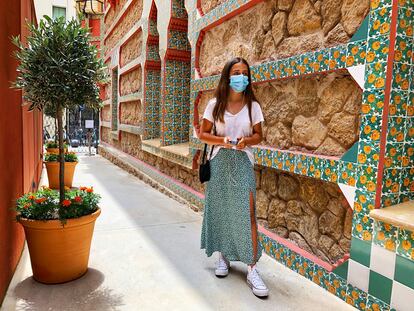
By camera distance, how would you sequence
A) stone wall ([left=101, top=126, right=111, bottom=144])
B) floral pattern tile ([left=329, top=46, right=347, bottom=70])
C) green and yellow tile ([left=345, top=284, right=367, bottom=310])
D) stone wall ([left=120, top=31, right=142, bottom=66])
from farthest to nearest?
1. stone wall ([left=101, top=126, right=111, bottom=144])
2. stone wall ([left=120, top=31, right=142, bottom=66])
3. floral pattern tile ([left=329, top=46, right=347, bottom=70])
4. green and yellow tile ([left=345, top=284, right=367, bottom=310])

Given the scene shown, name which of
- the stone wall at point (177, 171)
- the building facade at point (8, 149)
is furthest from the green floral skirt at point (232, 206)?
the stone wall at point (177, 171)

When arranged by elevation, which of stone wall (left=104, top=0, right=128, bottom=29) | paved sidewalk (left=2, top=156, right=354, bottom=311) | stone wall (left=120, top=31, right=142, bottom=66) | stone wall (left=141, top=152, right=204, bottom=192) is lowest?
paved sidewalk (left=2, top=156, right=354, bottom=311)

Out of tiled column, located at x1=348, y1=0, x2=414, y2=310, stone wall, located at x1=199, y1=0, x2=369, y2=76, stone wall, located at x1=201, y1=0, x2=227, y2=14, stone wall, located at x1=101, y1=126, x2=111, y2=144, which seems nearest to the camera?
tiled column, located at x1=348, y1=0, x2=414, y2=310

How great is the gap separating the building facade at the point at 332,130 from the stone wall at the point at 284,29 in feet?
0.04

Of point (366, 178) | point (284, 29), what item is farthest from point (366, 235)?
point (284, 29)

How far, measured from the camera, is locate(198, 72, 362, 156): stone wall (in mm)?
2582

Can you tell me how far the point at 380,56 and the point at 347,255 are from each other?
142cm

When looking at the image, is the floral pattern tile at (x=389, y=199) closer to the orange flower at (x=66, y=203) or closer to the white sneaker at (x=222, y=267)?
the white sneaker at (x=222, y=267)

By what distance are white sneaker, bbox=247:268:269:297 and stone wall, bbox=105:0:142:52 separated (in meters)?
7.42

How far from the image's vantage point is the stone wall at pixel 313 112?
258 centimetres

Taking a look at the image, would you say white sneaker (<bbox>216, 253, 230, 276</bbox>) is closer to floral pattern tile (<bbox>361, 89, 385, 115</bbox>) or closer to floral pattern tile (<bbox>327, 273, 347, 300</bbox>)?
floral pattern tile (<bbox>327, 273, 347, 300</bbox>)

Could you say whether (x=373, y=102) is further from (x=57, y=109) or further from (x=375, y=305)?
(x=57, y=109)

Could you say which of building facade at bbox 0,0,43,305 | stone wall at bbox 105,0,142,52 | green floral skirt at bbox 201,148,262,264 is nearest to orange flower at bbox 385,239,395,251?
green floral skirt at bbox 201,148,262,264

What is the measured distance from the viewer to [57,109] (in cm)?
289
